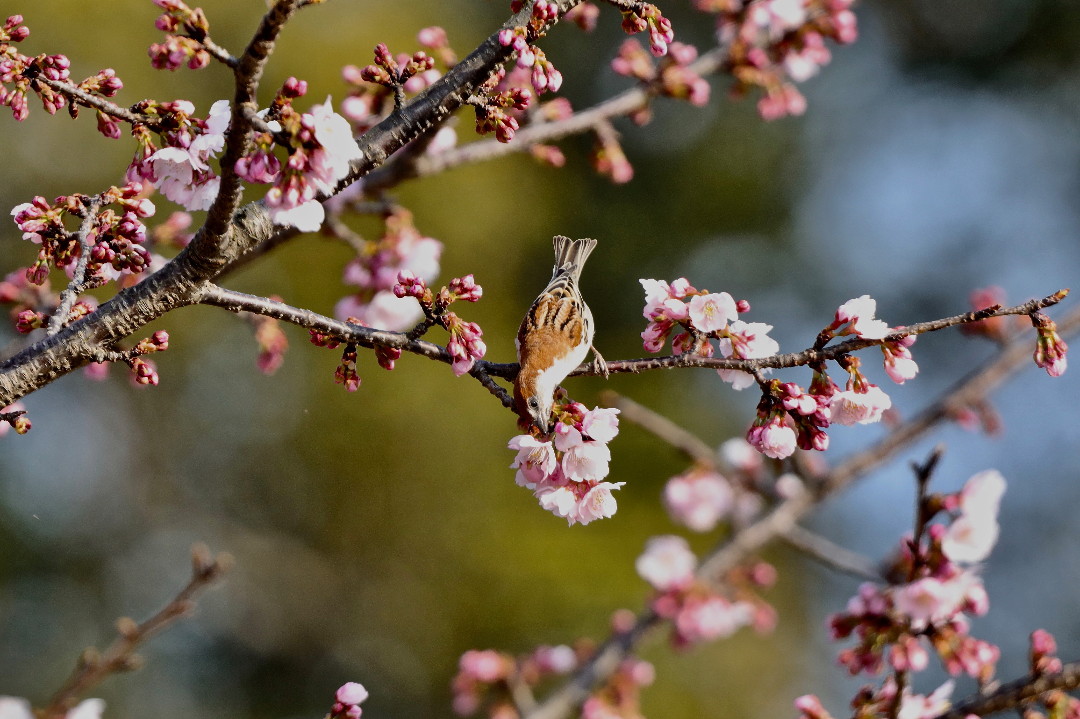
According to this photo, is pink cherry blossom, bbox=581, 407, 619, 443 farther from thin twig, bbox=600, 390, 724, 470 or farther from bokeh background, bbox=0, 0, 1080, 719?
bokeh background, bbox=0, 0, 1080, 719

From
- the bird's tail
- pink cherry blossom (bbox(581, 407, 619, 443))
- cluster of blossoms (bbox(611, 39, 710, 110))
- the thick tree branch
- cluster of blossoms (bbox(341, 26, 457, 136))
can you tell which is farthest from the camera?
cluster of blossoms (bbox(611, 39, 710, 110))

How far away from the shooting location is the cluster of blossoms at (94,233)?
1.16 meters

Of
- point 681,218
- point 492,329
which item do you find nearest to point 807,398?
point 492,329

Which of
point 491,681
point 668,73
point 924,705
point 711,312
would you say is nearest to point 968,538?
point 924,705

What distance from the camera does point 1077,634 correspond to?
943cm

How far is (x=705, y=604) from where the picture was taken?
3125 mm

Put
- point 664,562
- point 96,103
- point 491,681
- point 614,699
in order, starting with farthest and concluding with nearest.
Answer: point 664,562
point 491,681
point 614,699
point 96,103

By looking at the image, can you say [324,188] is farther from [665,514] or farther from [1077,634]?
[1077,634]

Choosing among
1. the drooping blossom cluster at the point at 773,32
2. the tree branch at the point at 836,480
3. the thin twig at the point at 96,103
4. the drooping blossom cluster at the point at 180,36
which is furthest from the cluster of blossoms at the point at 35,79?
the tree branch at the point at 836,480

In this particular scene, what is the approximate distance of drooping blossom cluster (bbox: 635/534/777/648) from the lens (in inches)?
117

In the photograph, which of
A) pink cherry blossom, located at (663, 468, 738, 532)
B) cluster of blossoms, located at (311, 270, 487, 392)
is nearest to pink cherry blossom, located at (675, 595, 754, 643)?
pink cherry blossom, located at (663, 468, 738, 532)

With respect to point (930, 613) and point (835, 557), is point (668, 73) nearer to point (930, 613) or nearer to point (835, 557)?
point (835, 557)

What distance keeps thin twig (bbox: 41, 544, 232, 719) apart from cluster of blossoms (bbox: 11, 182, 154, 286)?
0.50 m

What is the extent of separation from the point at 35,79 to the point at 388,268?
122 cm
